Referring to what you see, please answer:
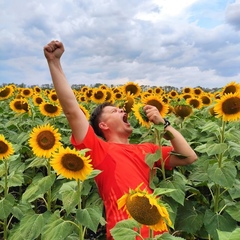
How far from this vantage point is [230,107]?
3.16m

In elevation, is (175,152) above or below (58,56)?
below

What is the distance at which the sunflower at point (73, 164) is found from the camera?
2.57 meters

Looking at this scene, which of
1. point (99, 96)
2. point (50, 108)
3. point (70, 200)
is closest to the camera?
point (70, 200)

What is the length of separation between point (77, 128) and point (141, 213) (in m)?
1.45

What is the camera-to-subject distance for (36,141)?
3.39 m

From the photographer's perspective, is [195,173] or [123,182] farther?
[195,173]

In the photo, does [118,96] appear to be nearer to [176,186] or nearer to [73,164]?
[176,186]

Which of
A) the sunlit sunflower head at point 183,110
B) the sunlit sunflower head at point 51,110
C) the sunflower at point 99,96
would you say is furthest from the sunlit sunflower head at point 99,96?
the sunlit sunflower head at point 183,110

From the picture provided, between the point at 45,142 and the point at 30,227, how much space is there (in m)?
0.63

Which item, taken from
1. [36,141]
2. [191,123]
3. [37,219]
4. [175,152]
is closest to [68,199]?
[37,219]

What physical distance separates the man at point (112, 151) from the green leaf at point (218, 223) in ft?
1.57

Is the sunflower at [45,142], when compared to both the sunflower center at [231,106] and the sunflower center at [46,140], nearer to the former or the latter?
the sunflower center at [46,140]

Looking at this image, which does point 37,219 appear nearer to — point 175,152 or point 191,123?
point 175,152

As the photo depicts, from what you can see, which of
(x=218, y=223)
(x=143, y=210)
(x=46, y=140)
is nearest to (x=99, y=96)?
(x=46, y=140)
